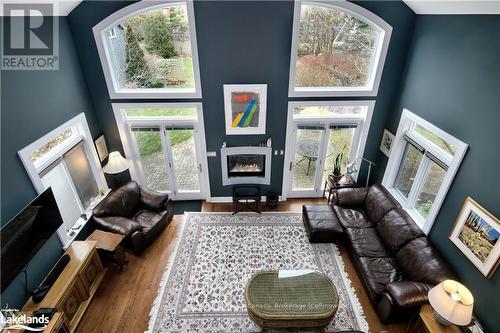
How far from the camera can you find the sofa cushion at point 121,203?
5184 mm

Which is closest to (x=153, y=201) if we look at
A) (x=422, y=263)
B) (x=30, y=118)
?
(x=30, y=118)

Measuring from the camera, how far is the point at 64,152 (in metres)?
4.71

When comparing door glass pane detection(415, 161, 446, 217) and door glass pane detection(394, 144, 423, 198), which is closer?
door glass pane detection(415, 161, 446, 217)

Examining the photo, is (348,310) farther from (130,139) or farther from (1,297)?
(130,139)

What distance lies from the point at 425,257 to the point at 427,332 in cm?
107

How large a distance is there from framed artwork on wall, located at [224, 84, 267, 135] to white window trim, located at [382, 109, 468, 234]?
2751 mm

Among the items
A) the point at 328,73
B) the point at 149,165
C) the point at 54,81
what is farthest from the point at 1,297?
the point at 328,73

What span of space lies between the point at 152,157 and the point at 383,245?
5208mm

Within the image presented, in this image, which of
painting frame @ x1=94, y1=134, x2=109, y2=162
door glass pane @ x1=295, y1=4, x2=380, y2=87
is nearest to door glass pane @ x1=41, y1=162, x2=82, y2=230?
painting frame @ x1=94, y1=134, x2=109, y2=162

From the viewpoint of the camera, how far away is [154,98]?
5.49 meters

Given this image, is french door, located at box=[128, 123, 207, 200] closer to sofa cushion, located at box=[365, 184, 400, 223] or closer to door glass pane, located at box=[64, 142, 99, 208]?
door glass pane, located at box=[64, 142, 99, 208]

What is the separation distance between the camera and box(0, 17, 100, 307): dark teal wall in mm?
3457

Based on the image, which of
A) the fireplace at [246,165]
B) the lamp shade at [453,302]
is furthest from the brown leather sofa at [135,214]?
the lamp shade at [453,302]

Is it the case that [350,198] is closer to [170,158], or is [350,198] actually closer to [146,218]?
[170,158]
